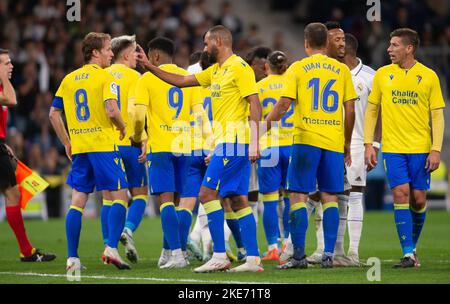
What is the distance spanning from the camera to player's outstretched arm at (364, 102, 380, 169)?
11.5 m

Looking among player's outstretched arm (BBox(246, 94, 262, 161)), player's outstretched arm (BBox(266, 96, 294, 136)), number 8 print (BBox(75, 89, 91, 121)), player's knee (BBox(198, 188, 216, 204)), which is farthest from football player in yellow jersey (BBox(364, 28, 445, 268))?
number 8 print (BBox(75, 89, 91, 121))

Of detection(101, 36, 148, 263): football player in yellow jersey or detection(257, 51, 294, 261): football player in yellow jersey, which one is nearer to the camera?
detection(101, 36, 148, 263): football player in yellow jersey

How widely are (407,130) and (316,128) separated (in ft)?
3.42

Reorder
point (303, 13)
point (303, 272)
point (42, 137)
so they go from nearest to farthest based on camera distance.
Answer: point (303, 272)
point (42, 137)
point (303, 13)

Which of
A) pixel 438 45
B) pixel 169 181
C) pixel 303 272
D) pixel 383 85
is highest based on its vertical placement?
pixel 438 45

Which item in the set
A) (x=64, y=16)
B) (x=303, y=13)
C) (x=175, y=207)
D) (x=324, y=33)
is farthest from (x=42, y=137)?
(x=324, y=33)

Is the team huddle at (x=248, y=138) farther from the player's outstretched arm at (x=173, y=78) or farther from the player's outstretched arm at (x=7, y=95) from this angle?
the player's outstretched arm at (x=7, y=95)

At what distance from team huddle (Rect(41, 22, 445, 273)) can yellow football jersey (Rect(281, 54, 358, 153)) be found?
0.01m

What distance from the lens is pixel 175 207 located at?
12.6 m

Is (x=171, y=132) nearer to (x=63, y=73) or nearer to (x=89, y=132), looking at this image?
(x=89, y=132)

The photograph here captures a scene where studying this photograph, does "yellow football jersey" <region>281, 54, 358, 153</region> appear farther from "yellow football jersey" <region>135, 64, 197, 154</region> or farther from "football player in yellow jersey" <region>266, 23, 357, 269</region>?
"yellow football jersey" <region>135, 64, 197, 154</region>

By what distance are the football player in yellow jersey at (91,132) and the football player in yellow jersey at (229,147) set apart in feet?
3.69

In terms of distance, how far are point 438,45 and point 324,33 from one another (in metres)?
15.9

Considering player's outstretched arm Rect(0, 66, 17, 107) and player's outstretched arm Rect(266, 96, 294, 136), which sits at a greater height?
player's outstretched arm Rect(0, 66, 17, 107)
